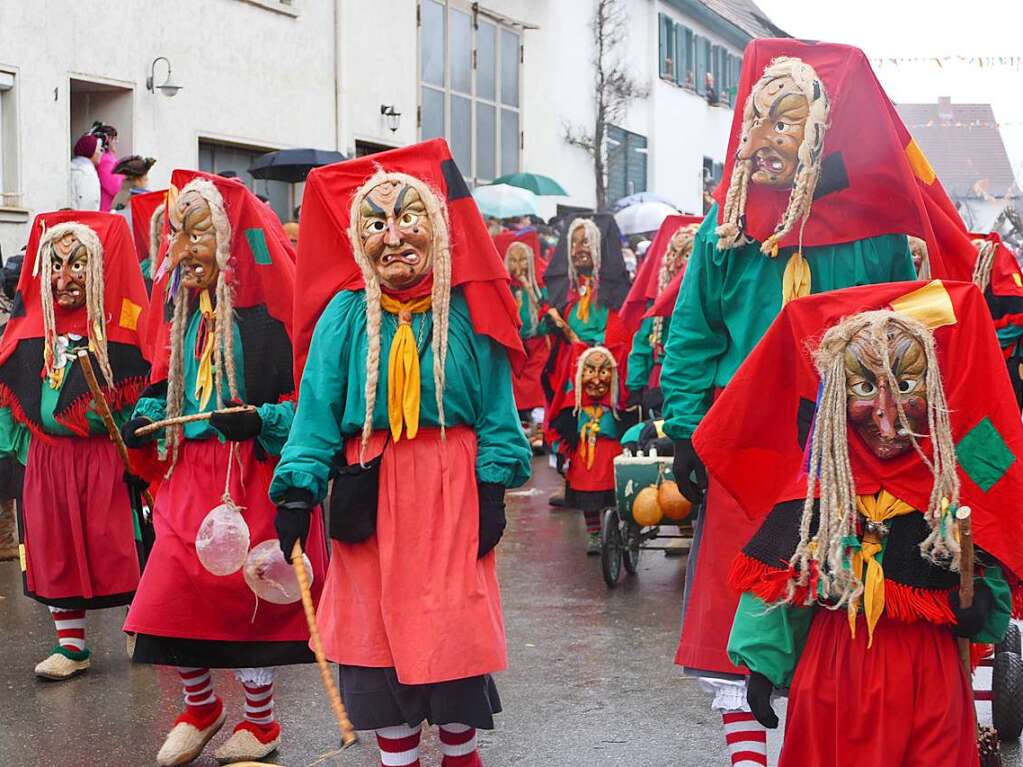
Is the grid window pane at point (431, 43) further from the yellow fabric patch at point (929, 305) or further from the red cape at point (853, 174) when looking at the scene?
the yellow fabric patch at point (929, 305)

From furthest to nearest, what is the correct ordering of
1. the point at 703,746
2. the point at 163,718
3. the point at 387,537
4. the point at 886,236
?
the point at 163,718 → the point at 703,746 → the point at 886,236 → the point at 387,537

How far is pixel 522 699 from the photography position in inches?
249

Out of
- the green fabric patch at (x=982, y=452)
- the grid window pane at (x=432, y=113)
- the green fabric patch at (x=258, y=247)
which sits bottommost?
the green fabric patch at (x=982, y=452)

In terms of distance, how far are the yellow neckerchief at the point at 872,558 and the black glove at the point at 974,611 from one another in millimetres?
166

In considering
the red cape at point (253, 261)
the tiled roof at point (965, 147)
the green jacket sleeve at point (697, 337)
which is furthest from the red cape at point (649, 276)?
the tiled roof at point (965, 147)

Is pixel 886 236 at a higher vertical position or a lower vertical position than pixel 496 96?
lower

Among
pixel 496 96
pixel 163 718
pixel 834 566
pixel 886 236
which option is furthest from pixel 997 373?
pixel 496 96

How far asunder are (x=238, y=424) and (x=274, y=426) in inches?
5.9

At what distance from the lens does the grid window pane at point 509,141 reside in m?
25.2

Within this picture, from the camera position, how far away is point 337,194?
4.79 metres

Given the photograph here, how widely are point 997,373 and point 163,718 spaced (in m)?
3.66

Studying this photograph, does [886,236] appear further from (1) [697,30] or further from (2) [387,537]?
(1) [697,30]

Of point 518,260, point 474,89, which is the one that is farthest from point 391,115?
point 518,260

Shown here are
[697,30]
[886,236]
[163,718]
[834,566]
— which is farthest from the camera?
[697,30]
